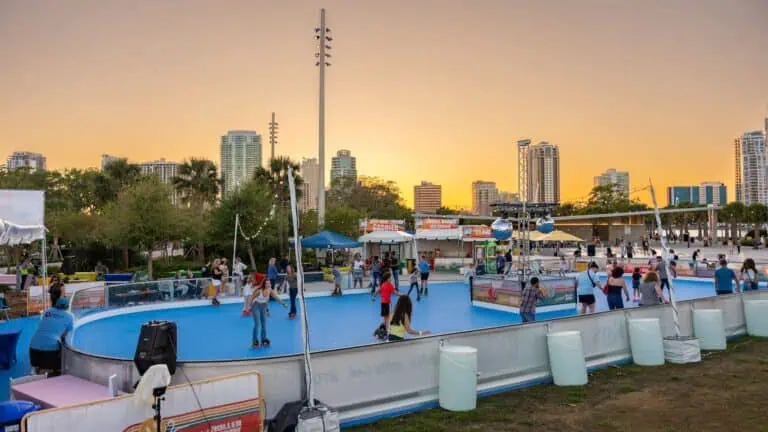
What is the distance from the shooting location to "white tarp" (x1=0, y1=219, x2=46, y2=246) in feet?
40.0

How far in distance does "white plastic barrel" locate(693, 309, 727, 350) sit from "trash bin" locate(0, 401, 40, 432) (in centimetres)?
1167

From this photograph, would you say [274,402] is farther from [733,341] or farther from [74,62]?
[74,62]

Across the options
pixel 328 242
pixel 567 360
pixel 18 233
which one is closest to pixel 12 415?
pixel 567 360

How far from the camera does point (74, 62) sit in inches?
1038

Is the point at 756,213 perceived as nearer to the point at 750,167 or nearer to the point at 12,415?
the point at 750,167

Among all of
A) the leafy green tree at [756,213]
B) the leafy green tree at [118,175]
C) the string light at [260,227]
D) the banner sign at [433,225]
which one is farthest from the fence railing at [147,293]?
the leafy green tree at [756,213]

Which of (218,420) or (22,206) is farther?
(22,206)

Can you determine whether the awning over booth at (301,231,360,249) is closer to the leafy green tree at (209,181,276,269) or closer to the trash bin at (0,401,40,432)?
the leafy green tree at (209,181,276,269)

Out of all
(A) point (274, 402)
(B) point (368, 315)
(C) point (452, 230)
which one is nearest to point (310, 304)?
(B) point (368, 315)

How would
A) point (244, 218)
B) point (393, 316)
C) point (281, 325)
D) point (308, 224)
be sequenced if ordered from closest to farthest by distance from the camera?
point (393, 316) < point (281, 325) < point (244, 218) < point (308, 224)

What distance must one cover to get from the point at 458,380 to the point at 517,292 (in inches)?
431

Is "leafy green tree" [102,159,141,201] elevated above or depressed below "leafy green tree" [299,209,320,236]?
above

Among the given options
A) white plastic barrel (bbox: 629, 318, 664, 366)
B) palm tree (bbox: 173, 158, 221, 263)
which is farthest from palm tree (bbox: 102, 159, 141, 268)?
white plastic barrel (bbox: 629, 318, 664, 366)

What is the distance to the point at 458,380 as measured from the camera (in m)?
7.39
